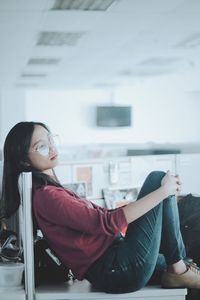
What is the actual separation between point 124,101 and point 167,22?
6.18 m

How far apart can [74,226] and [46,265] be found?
0.26 metres

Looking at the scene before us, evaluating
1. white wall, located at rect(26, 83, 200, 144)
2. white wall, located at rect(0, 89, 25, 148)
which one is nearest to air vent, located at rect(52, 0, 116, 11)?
white wall, located at rect(0, 89, 25, 148)

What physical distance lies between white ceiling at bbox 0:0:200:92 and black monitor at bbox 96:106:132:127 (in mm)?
1556

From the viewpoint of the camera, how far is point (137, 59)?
6.88 metres

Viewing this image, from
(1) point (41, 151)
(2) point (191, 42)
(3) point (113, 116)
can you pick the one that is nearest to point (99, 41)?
(2) point (191, 42)

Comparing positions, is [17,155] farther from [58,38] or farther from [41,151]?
[58,38]

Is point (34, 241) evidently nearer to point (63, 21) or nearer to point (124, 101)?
point (63, 21)

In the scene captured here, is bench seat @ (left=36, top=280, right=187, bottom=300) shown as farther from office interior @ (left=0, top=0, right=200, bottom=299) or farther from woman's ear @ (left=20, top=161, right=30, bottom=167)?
office interior @ (left=0, top=0, right=200, bottom=299)

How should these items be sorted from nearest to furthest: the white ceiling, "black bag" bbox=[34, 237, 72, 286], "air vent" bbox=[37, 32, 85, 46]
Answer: "black bag" bbox=[34, 237, 72, 286] → the white ceiling → "air vent" bbox=[37, 32, 85, 46]

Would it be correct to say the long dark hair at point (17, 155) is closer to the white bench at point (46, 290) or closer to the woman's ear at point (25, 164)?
the woman's ear at point (25, 164)

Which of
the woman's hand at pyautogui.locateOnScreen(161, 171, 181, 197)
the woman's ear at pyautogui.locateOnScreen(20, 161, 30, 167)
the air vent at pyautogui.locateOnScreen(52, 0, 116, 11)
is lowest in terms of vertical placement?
the woman's hand at pyautogui.locateOnScreen(161, 171, 181, 197)

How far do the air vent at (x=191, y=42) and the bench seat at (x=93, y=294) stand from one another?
3965 millimetres

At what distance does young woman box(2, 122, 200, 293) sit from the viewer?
166 centimetres

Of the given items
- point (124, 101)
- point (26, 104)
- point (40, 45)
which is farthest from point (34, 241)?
point (124, 101)
